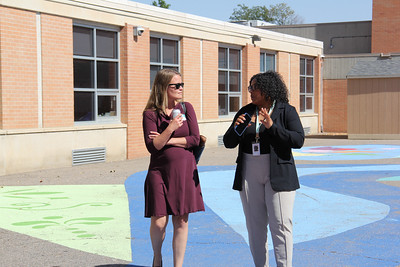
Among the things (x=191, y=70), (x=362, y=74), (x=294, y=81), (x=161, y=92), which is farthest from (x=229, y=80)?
(x=161, y=92)

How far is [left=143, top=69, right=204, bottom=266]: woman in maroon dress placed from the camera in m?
5.14

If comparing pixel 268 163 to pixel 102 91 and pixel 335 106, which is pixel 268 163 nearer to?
pixel 102 91

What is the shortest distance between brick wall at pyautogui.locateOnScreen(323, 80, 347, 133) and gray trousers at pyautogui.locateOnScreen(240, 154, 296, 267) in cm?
2534

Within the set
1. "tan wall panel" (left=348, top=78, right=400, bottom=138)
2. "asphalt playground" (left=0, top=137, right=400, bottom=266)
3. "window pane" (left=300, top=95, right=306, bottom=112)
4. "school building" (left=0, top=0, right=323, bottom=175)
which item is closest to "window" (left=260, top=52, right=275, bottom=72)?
"school building" (left=0, top=0, right=323, bottom=175)

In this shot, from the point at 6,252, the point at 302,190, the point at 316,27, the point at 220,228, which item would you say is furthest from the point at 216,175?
the point at 316,27

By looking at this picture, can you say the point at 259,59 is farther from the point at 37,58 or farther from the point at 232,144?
the point at 232,144

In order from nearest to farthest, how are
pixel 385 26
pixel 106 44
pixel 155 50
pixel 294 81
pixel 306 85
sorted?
pixel 106 44, pixel 155 50, pixel 294 81, pixel 306 85, pixel 385 26

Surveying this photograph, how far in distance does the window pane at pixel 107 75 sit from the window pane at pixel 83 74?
33 cm

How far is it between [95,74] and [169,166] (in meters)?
11.2

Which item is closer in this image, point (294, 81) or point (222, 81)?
point (222, 81)

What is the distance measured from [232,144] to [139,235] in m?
2.54

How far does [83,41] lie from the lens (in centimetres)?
1555

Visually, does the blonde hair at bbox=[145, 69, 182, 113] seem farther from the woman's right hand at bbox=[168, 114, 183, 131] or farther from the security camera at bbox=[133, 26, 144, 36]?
the security camera at bbox=[133, 26, 144, 36]

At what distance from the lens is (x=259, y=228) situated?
17.0ft
